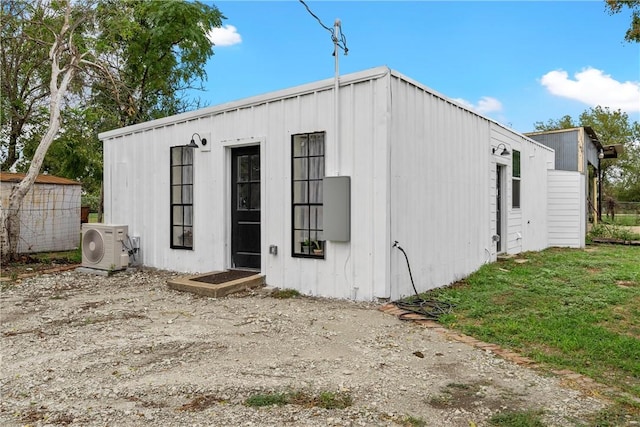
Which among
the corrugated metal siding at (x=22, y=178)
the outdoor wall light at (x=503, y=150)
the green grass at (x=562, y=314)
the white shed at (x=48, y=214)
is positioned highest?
the outdoor wall light at (x=503, y=150)

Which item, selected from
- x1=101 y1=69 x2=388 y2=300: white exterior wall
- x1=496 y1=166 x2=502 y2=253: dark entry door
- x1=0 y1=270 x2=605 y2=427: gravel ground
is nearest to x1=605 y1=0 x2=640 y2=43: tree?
x1=496 y1=166 x2=502 y2=253: dark entry door

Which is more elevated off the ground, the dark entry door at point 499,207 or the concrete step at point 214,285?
the dark entry door at point 499,207

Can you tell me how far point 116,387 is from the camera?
9.16ft

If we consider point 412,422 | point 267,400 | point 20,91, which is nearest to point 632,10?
point 412,422

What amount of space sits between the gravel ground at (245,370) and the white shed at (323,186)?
786mm

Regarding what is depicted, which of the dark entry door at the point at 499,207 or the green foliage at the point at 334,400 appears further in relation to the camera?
the dark entry door at the point at 499,207

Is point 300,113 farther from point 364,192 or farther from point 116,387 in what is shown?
point 116,387

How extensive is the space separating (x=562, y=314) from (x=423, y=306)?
54.8 inches

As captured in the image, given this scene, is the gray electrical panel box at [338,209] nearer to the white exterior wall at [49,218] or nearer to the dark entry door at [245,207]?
the dark entry door at [245,207]

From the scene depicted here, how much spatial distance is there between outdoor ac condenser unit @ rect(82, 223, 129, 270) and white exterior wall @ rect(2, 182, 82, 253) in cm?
320

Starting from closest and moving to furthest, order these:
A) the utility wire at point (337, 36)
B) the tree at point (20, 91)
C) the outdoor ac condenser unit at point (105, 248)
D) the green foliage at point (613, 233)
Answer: the utility wire at point (337, 36) < the outdoor ac condenser unit at point (105, 248) < the green foliage at point (613, 233) < the tree at point (20, 91)

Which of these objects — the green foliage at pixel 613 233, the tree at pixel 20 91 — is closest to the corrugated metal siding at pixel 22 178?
the tree at pixel 20 91

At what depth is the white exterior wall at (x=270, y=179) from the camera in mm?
5020

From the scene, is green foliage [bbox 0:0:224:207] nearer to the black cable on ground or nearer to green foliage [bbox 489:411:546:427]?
the black cable on ground
